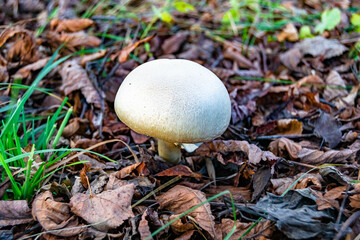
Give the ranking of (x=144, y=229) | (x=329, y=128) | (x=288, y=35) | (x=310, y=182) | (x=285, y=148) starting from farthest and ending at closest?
(x=288, y=35) → (x=329, y=128) → (x=285, y=148) → (x=310, y=182) → (x=144, y=229)

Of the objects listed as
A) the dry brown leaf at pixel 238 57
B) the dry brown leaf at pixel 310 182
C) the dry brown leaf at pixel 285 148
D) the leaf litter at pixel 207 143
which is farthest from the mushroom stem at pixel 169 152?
the dry brown leaf at pixel 238 57

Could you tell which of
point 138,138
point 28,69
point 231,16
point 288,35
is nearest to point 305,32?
point 288,35

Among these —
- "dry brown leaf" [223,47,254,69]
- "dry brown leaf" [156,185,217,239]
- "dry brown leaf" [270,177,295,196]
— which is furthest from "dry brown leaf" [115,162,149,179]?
"dry brown leaf" [223,47,254,69]

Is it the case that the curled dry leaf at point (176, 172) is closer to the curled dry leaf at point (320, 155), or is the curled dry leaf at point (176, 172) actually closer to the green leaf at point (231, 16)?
the curled dry leaf at point (320, 155)

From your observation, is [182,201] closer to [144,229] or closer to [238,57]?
[144,229]

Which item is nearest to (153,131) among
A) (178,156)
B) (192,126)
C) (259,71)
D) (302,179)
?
(192,126)

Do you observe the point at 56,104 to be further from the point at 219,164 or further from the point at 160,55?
the point at 219,164
